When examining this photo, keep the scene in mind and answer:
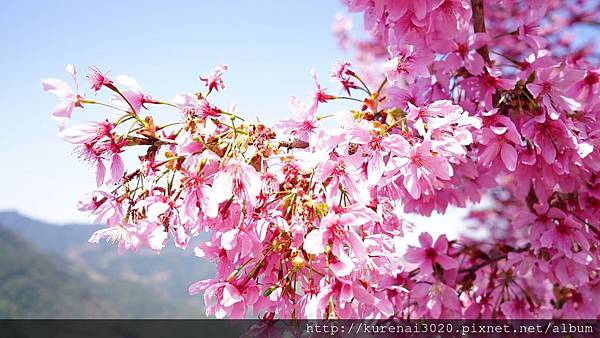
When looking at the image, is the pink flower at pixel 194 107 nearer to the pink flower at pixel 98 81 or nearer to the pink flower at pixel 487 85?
the pink flower at pixel 98 81

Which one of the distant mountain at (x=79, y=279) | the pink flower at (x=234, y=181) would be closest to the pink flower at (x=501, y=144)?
the pink flower at (x=234, y=181)

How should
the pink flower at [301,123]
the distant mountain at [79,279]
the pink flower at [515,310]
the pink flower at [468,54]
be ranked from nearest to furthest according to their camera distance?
the pink flower at [301,123] → the pink flower at [468,54] → the pink flower at [515,310] → the distant mountain at [79,279]

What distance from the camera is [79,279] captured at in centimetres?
11088

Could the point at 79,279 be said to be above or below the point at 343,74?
above

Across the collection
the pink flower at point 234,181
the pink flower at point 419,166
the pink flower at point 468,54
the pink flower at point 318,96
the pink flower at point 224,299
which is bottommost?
the pink flower at point 224,299

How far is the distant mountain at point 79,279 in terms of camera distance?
261 ft

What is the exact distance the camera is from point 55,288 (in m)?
84.7

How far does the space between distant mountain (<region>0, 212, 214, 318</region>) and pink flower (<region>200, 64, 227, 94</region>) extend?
20.2 m

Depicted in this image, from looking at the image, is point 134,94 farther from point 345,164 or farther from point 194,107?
point 345,164

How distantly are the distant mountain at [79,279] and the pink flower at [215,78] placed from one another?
20218 millimetres

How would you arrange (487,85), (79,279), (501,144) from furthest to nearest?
(79,279) < (487,85) < (501,144)

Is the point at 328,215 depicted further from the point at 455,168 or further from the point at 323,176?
the point at 455,168

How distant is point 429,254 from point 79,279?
400 feet

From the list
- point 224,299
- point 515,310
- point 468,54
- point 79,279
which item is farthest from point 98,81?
point 79,279
